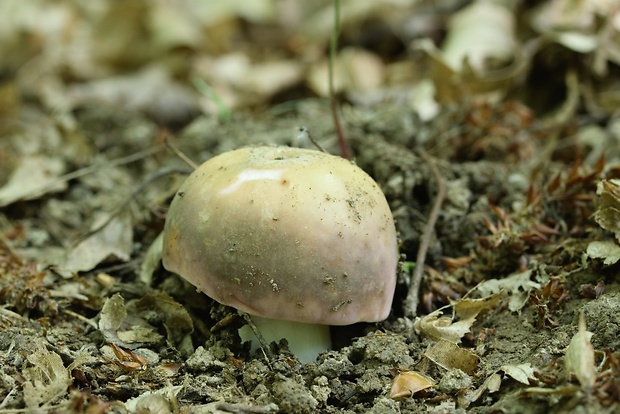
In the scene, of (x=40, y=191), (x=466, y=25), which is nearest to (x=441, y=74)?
(x=466, y=25)

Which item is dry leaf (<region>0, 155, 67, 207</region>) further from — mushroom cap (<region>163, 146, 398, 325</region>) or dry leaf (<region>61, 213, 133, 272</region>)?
mushroom cap (<region>163, 146, 398, 325</region>)

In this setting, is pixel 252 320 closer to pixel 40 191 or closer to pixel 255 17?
pixel 40 191

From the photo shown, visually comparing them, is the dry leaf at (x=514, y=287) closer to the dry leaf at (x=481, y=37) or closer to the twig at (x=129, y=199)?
the twig at (x=129, y=199)

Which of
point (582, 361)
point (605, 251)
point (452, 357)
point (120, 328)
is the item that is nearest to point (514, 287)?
point (605, 251)

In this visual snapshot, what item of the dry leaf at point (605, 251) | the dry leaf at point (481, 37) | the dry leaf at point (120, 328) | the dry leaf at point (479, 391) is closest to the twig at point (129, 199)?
the dry leaf at point (120, 328)

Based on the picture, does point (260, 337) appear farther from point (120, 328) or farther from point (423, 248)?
point (423, 248)

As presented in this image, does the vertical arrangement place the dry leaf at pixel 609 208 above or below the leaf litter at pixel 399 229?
above
